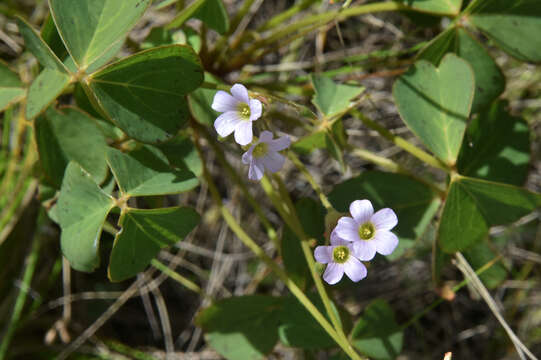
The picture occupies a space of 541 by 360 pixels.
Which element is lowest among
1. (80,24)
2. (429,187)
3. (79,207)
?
(429,187)

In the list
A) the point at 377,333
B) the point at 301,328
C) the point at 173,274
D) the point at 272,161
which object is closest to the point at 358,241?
the point at 272,161

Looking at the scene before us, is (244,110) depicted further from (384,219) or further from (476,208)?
(476,208)

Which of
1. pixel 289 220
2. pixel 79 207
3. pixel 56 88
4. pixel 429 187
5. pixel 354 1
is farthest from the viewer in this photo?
pixel 354 1

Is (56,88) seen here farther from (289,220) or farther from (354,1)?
(354,1)

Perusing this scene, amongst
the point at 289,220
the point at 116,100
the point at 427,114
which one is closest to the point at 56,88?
the point at 116,100

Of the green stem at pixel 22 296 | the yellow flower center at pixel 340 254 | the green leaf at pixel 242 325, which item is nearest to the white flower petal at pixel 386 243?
the yellow flower center at pixel 340 254

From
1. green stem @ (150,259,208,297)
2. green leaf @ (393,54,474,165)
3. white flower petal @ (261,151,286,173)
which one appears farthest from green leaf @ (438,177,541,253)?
green stem @ (150,259,208,297)

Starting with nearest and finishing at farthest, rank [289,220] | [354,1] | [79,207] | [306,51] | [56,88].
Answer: [56,88] → [79,207] → [289,220] → [354,1] → [306,51]

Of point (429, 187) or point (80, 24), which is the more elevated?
point (80, 24)

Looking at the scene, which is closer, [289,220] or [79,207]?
[79,207]
